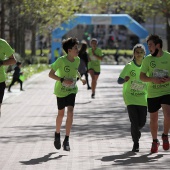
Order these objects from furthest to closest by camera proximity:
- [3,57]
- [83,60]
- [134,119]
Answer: [83,60], [134,119], [3,57]

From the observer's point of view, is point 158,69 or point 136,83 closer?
point 158,69

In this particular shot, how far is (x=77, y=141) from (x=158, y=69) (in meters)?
2.47

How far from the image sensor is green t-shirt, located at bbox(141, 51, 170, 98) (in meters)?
11.4

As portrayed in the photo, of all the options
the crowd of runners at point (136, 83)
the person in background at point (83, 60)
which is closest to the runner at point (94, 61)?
the person in background at point (83, 60)

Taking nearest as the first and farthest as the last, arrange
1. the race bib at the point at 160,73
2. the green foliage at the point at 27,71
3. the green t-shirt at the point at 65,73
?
the race bib at the point at 160,73 < the green t-shirt at the point at 65,73 < the green foliage at the point at 27,71

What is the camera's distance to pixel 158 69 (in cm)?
1140

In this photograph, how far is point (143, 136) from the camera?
551 inches

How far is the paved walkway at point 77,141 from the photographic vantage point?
34.5 feet

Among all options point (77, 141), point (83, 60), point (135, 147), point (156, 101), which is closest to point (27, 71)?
point (83, 60)

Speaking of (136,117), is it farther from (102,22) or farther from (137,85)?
(102,22)

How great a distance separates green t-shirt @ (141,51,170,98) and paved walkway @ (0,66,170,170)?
0.91 meters

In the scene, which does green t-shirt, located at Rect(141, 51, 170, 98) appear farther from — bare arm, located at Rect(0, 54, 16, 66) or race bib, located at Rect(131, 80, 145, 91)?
bare arm, located at Rect(0, 54, 16, 66)

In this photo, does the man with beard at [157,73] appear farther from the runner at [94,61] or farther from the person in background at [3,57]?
the runner at [94,61]

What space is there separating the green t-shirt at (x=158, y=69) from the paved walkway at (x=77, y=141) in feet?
2.98
